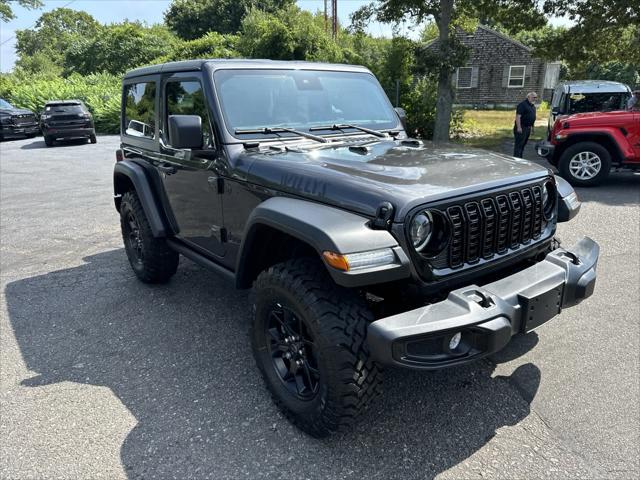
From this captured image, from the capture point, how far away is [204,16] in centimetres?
4088

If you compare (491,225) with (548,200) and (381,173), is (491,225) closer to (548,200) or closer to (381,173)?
(381,173)

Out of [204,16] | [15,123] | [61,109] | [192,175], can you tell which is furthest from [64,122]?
[204,16]

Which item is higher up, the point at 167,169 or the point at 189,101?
the point at 189,101

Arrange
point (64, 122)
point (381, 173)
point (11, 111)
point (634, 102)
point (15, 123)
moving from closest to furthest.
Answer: point (381, 173) → point (634, 102) → point (64, 122) → point (15, 123) → point (11, 111)

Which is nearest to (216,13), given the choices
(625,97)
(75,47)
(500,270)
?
(75,47)

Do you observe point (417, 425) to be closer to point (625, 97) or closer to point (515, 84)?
A: point (625, 97)

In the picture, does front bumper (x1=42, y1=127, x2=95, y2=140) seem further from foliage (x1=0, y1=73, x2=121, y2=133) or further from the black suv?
the black suv

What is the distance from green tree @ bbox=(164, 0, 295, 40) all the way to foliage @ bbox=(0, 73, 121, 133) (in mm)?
15567

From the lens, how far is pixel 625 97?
1082 cm

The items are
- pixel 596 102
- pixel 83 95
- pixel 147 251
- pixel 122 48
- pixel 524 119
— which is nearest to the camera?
pixel 147 251

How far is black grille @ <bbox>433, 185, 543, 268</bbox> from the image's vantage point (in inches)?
95.3

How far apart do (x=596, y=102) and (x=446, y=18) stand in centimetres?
414

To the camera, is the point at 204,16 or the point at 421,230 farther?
the point at 204,16

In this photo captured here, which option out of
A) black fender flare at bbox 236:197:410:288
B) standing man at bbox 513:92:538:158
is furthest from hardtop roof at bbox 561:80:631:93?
black fender flare at bbox 236:197:410:288
